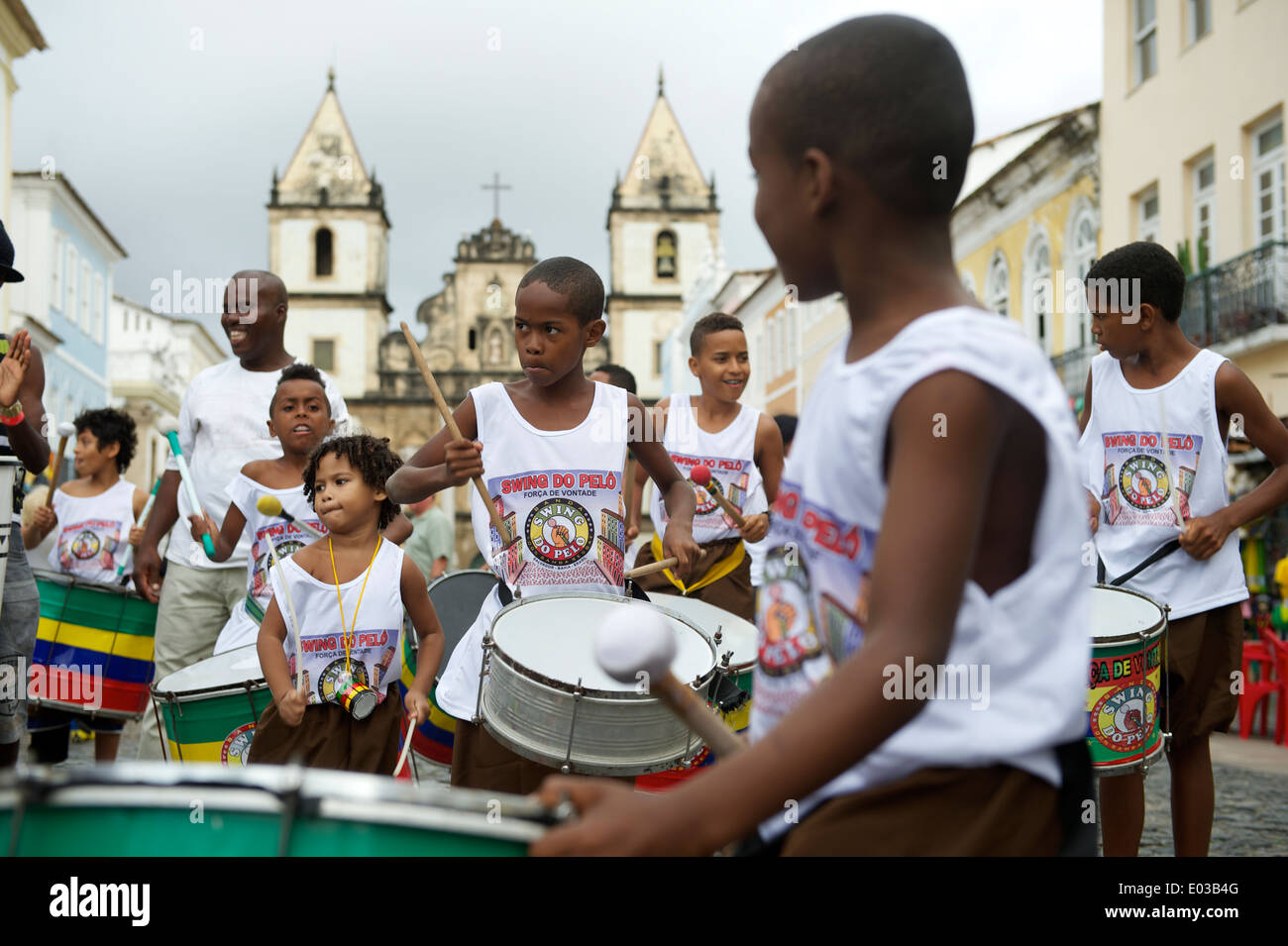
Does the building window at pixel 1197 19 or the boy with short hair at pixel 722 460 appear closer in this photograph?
the boy with short hair at pixel 722 460

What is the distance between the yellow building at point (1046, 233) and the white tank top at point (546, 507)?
1604 centimetres

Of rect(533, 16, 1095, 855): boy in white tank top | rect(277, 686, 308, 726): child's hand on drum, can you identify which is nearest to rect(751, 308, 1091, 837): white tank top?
rect(533, 16, 1095, 855): boy in white tank top

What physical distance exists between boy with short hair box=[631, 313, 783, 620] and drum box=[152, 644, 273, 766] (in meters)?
2.33

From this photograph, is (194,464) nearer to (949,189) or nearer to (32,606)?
(32,606)

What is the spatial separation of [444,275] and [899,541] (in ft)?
227

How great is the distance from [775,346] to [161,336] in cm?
3019

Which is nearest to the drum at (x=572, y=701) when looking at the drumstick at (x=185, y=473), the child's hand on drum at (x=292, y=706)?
the child's hand on drum at (x=292, y=706)

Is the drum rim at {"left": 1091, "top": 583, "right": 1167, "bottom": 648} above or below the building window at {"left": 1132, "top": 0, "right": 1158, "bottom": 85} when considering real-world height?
below

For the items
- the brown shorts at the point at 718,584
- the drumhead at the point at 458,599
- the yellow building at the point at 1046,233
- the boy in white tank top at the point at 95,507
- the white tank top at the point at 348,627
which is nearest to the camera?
the white tank top at the point at 348,627

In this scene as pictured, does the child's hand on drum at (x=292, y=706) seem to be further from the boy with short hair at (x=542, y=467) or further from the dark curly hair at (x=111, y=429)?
the dark curly hair at (x=111, y=429)

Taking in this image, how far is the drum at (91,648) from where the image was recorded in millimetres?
5660

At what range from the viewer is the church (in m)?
65.5

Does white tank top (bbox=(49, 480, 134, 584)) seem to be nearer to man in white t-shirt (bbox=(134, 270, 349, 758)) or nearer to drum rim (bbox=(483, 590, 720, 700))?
man in white t-shirt (bbox=(134, 270, 349, 758))

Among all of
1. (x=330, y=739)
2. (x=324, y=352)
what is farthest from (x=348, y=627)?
(x=324, y=352)
